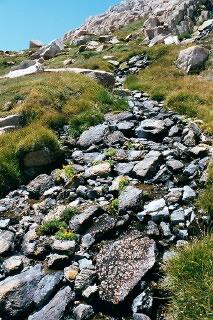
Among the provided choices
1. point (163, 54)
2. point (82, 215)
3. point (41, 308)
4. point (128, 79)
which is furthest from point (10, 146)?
point (163, 54)

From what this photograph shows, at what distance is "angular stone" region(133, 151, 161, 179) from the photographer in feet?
53.3

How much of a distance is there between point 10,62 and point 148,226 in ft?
148

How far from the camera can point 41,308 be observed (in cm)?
1095

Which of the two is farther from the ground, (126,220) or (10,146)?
(10,146)

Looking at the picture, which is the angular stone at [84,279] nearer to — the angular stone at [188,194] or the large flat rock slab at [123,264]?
the large flat rock slab at [123,264]

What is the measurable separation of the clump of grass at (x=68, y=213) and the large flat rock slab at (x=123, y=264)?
2.03 m

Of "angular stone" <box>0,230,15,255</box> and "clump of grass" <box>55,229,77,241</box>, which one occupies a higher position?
"angular stone" <box>0,230,15,255</box>

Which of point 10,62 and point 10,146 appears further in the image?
point 10,62

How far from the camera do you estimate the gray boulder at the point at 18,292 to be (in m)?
Answer: 11.0

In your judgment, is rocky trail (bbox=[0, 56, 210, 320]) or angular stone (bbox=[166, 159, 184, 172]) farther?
angular stone (bbox=[166, 159, 184, 172])

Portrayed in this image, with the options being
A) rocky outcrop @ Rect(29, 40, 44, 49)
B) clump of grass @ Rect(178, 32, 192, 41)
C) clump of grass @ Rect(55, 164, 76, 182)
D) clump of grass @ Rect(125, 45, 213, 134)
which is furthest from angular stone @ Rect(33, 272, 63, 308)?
rocky outcrop @ Rect(29, 40, 44, 49)

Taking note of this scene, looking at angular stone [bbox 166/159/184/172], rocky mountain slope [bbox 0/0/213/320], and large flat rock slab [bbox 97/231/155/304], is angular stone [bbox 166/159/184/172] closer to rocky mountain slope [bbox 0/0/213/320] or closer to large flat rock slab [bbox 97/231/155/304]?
rocky mountain slope [bbox 0/0/213/320]

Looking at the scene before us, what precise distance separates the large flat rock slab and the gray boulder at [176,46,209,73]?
22.6 meters

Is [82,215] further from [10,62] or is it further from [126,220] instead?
[10,62]
